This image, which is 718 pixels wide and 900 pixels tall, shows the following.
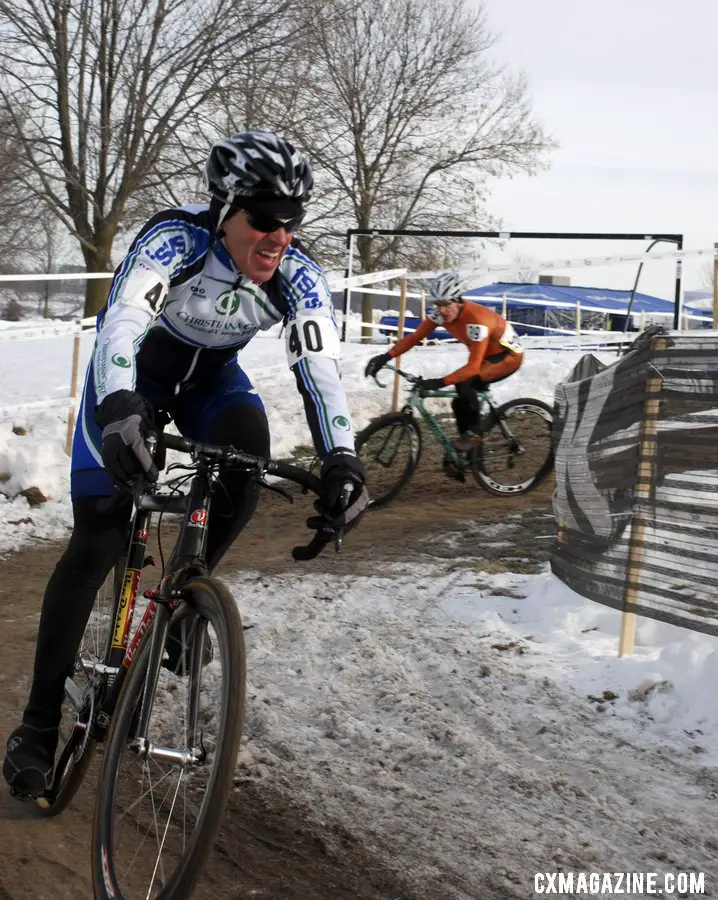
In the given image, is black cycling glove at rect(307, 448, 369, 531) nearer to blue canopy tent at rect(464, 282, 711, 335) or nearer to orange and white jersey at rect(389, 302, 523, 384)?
orange and white jersey at rect(389, 302, 523, 384)

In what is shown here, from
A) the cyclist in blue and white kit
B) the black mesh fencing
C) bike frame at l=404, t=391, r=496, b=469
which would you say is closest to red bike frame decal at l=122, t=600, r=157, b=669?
the cyclist in blue and white kit

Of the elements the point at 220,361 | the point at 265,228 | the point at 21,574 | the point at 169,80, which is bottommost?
the point at 21,574

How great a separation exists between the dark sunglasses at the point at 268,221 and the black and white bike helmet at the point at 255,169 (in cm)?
5

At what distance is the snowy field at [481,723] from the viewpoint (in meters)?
3.42

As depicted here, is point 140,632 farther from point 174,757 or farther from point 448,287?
point 448,287

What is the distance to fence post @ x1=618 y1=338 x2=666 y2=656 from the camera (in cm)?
511

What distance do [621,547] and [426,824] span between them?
2.39 metres

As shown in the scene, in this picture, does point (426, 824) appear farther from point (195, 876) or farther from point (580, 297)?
point (580, 297)

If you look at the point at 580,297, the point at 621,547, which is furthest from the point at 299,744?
the point at 580,297

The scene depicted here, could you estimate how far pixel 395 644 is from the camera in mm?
5488

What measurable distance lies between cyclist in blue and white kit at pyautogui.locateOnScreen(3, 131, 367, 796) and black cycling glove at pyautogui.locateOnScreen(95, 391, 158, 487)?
0.09 meters

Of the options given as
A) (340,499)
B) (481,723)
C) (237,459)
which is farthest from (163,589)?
(481,723)

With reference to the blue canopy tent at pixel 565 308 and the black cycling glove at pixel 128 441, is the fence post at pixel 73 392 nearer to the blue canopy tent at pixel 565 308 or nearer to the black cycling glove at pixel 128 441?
the black cycling glove at pixel 128 441

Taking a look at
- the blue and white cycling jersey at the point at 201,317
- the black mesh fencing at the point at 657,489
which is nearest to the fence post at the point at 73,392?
the black mesh fencing at the point at 657,489
